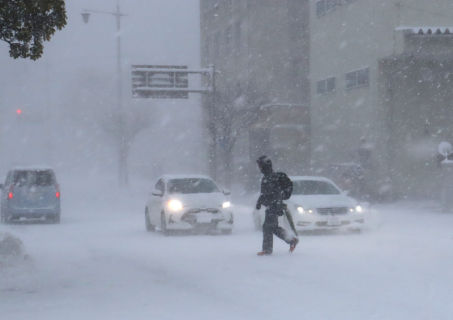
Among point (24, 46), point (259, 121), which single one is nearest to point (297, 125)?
point (259, 121)

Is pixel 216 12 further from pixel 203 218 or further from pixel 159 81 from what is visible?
pixel 203 218

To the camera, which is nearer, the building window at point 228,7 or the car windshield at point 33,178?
the car windshield at point 33,178

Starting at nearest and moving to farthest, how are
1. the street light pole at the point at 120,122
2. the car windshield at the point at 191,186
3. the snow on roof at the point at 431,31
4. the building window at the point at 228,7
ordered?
the car windshield at the point at 191,186 < the snow on roof at the point at 431,31 < the street light pole at the point at 120,122 < the building window at the point at 228,7

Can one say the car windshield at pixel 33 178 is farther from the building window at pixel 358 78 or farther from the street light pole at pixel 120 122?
the street light pole at pixel 120 122

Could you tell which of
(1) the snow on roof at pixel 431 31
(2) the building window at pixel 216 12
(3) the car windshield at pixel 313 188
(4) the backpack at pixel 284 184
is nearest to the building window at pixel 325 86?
(1) the snow on roof at pixel 431 31

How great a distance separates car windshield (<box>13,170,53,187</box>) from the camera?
20.4 m

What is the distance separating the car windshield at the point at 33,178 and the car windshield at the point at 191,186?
16.6ft

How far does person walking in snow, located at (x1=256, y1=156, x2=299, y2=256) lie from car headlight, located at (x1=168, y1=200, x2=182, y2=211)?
4034 mm

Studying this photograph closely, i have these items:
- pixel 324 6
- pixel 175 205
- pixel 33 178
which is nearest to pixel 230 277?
pixel 175 205

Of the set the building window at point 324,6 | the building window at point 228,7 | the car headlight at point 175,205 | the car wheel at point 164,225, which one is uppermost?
the building window at point 228,7

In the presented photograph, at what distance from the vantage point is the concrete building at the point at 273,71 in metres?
37.4

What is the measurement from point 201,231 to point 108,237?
254cm

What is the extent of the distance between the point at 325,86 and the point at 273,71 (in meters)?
8.13

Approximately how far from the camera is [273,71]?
131 ft
